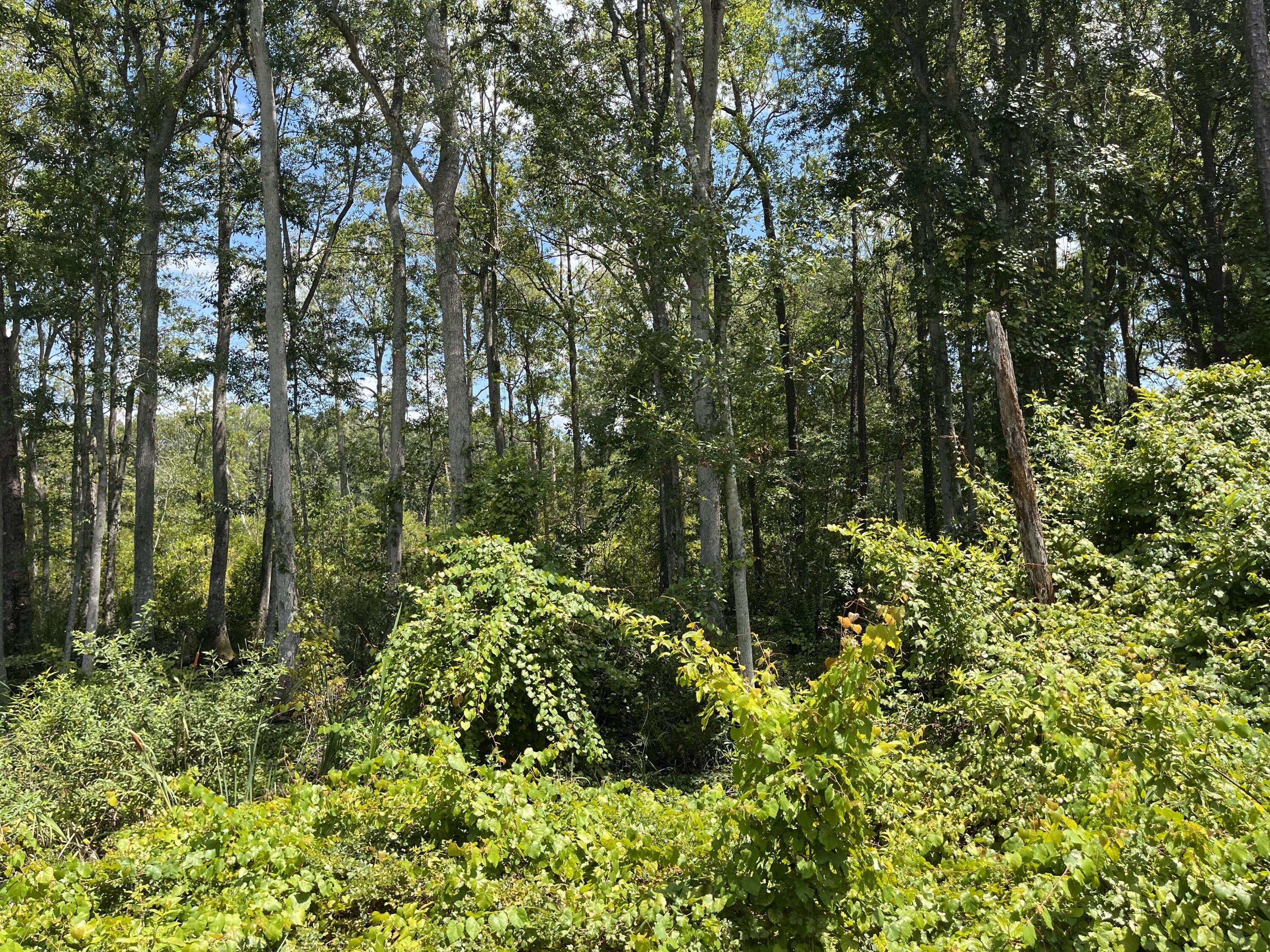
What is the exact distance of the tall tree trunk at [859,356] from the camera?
17547mm

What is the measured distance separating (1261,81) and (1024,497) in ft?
36.4

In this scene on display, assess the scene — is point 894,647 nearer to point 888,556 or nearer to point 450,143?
point 888,556

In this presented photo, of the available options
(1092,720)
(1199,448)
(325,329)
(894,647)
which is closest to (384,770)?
(894,647)

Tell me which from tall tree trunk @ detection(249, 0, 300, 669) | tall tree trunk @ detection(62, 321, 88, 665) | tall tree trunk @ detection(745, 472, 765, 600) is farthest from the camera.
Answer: tall tree trunk @ detection(745, 472, 765, 600)

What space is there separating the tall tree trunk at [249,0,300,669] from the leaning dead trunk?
9949 millimetres

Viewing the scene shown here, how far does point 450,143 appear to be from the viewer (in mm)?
11859

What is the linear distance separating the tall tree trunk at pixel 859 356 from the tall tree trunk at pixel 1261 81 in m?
7.30

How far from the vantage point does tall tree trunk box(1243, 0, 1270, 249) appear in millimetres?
11875

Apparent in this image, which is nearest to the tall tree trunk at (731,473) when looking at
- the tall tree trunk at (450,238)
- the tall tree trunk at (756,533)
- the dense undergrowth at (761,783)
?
the dense undergrowth at (761,783)

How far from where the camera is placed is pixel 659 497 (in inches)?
736

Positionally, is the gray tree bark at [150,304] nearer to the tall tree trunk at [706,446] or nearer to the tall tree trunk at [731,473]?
the tall tree trunk at [706,446]

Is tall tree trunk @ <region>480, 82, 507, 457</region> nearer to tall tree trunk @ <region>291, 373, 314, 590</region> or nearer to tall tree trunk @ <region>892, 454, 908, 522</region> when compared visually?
tall tree trunk @ <region>291, 373, 314, 590</region>

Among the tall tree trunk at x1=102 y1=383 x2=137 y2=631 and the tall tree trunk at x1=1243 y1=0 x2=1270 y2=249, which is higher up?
the tall tree trunk at x1=1243 y1=0 x2=1270 y2=249

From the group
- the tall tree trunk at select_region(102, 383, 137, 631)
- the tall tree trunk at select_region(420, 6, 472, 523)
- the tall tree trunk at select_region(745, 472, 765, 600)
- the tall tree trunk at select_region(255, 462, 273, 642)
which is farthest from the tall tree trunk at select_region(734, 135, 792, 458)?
the tall tree trunk at select_region(102, 383, 137, 631)
